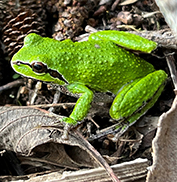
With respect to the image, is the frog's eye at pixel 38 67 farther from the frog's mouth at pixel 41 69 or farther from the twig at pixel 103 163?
the twig at pixel 103 163

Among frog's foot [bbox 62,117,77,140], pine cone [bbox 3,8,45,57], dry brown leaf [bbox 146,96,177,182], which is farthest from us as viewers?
pine cone [bbox 3,8,45,57]

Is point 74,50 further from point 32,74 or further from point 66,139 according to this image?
point 66,139

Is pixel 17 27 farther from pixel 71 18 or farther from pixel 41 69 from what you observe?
pixel 41 69

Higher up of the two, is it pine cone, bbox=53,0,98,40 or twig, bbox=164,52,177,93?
pine cone, bbox=53,0,98,40

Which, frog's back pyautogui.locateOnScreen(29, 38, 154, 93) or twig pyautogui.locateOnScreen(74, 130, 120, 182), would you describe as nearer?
twig pyautogui.locateOnScreen(74, 130, 120, 182)

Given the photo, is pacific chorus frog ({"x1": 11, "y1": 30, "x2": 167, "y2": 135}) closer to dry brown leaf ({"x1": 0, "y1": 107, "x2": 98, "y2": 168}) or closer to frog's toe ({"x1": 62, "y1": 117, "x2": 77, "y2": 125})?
frog's toe ({"x1": 62, "y1": 117, "x2": 77, "y2": 125})

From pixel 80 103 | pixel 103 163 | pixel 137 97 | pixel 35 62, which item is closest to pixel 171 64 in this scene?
pixel 137 97

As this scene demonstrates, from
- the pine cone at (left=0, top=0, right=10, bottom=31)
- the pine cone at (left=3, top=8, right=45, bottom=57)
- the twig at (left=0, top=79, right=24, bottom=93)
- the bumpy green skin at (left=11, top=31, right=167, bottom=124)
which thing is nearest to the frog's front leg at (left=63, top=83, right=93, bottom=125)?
the bumpy green skin at (left=11, top=31, right=167, bottom=124)

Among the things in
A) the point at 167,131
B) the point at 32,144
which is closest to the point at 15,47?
the point at 32,144
